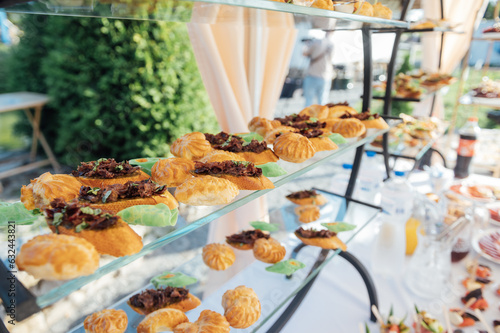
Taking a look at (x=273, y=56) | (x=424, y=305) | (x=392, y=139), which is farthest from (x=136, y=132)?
(x=424, y=305)

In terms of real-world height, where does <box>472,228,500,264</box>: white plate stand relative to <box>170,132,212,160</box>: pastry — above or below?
below

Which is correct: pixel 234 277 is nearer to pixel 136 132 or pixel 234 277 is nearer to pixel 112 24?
pixel 136 132

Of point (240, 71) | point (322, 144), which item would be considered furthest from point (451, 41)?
point (322, 144)

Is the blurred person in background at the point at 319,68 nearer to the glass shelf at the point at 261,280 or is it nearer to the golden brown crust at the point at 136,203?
the glass shelf at the point at 261,280

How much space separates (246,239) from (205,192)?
561 millimetres

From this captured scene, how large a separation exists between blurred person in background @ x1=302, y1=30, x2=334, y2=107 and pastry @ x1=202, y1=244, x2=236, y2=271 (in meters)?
4.38

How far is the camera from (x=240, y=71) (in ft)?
4.50

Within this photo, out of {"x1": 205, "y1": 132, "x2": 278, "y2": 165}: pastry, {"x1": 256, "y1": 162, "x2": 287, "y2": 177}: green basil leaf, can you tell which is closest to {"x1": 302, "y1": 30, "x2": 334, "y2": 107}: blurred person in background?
{"x1": 205, "y1": 132, "x2": 278, "y2": 165}: pastry

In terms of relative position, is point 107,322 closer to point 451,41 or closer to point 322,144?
point 322,144

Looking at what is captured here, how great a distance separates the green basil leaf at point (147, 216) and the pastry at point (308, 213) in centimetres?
88

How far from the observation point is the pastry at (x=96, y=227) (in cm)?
52

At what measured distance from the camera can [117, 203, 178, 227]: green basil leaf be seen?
586 millimetres

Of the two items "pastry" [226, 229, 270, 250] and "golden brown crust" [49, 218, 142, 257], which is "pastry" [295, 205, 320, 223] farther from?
"golden brown crust" [49, 218, 142, 257]

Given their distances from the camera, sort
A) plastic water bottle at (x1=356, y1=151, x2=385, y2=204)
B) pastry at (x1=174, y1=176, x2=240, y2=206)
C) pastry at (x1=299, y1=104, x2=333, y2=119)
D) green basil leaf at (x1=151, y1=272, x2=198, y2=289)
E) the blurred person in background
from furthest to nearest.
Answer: the blurred person in background, plastic water bottle at (x1=356, y1=151, x2=385, y2=204), pastry at (x1=299, y1=104, x2=333, y2=119), green basil leaf at (x1=151, y1=272, x2=198, y2=289), pastry at (x1=174, y1=176, x2=240, y2=206)
